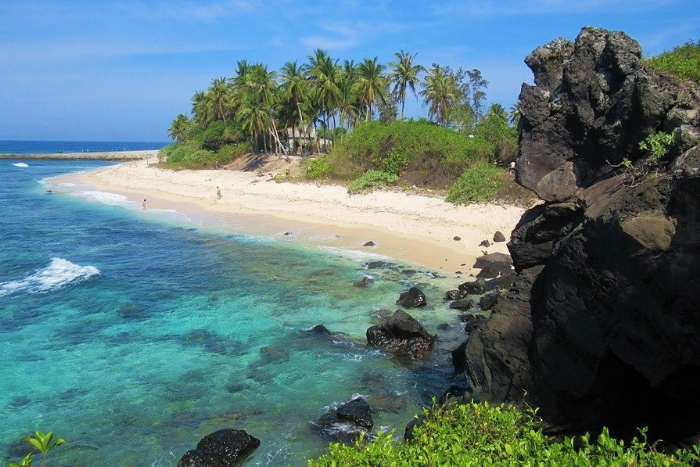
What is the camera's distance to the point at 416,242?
28.3 meters

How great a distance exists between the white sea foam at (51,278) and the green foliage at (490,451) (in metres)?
21.8

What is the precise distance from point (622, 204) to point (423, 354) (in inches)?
369

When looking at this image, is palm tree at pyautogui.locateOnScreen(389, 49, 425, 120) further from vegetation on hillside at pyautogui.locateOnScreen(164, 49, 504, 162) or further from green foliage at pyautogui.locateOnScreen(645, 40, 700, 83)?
green foliage at pyautogui.locateOnScreen(645, 40, 700, 83)

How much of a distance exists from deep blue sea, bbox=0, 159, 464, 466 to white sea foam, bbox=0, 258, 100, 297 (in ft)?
0.36

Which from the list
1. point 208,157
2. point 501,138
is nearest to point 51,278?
point 501,138

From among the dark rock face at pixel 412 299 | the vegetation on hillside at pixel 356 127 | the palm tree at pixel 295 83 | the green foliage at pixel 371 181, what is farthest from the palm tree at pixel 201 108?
the dark rock face at pixel 412 299

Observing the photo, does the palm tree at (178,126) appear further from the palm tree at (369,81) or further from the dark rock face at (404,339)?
the dark rock face at (404,339)

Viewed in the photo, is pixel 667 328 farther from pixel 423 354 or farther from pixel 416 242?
pixel 416 242

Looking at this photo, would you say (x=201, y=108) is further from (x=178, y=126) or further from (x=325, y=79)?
(x=325, y=79)

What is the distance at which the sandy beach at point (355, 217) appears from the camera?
88.1 feet

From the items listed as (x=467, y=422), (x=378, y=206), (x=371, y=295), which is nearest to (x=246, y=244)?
(x=378, y=206)

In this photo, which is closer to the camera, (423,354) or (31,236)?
(423,354)

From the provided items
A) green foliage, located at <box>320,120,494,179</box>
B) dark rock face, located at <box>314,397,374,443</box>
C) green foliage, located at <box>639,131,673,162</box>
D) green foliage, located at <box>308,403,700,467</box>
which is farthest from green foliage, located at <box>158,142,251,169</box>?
green foliage, located at <box>308,403,700,467</box>

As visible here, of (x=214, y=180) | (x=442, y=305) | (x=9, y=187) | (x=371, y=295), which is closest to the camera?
(x=442, y=305)
